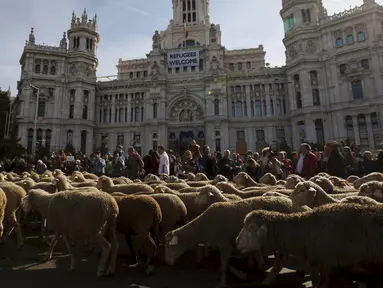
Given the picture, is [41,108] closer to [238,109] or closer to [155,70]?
[155,70]

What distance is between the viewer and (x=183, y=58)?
183 ft

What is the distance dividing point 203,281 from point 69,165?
830 inches

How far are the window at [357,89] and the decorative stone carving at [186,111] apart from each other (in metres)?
26.8

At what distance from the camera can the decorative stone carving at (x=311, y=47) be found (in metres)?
48.6

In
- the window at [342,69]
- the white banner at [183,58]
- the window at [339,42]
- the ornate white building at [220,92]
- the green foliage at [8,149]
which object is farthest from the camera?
the white banner at [183,58]

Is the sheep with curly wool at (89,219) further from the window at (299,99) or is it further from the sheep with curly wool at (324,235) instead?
the window at (299,99)

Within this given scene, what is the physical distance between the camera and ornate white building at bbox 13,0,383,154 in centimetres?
4497

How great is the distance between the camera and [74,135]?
5331cm

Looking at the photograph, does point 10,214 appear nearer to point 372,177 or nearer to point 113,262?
point 113,262

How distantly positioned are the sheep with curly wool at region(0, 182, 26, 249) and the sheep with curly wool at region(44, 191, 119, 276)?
7.73ft

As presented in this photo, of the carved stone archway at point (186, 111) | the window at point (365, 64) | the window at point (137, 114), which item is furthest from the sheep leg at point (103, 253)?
the window at point (137, 114)

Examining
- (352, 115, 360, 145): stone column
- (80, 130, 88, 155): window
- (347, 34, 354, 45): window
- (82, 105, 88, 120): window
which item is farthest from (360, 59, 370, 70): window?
(80, 130, 88, 155): window

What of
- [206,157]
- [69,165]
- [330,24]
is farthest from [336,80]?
[69,165]

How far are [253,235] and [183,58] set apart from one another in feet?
180
